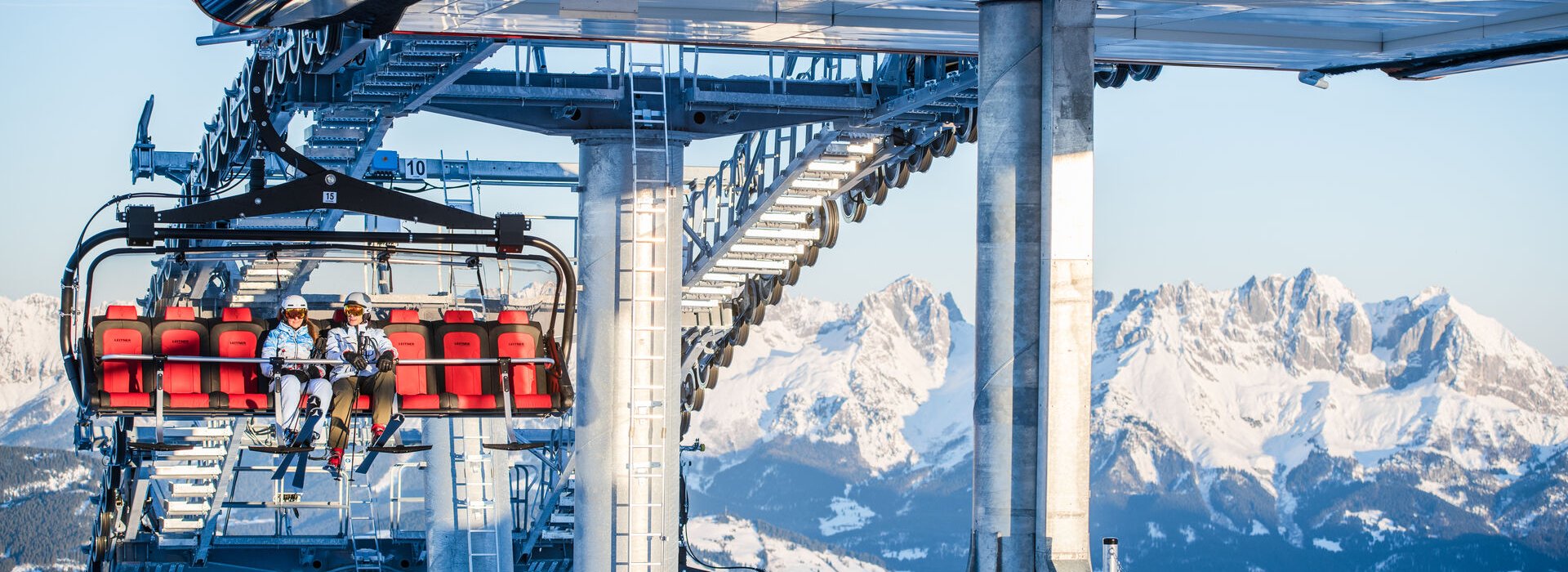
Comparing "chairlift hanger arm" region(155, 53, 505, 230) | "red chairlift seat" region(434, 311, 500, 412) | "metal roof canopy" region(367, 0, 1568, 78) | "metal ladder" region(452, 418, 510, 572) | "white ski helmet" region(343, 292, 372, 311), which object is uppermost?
"metal roof canopy" region(367, 0, 1568, 78)

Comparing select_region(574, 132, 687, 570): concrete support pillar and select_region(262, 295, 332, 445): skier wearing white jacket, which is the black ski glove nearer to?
select_region(262, 295, 332, 445): skier wearing white jacket

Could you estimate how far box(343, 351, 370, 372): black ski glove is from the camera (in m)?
21.5

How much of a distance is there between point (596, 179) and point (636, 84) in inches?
61.1

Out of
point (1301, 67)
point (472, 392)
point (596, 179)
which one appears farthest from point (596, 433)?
point (1301, 67)

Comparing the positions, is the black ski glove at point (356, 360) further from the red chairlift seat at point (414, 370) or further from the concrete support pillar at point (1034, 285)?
the concrete support pillar at point (1034, 285)

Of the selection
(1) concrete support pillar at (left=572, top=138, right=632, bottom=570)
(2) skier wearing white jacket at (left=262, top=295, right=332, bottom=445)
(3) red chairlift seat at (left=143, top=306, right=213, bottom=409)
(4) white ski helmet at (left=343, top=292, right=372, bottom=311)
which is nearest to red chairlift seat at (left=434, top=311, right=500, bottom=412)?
(4) white ski helmet at (left=343, top=292, right=372, bottom=311)

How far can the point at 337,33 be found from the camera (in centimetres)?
2188

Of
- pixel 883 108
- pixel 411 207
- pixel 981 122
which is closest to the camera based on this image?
pixel 981 122

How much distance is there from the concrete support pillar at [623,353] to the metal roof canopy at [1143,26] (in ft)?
22.8

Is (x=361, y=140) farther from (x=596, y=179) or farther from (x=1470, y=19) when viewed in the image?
(x=1470, y=19)

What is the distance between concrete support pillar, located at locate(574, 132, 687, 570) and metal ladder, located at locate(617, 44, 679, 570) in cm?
2

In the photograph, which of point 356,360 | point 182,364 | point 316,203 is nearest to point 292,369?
point 356,360

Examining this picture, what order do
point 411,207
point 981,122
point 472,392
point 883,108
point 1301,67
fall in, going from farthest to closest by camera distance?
point 883,108 → point 1301,67 → point 472,392 → point 411,207 → point 981,122

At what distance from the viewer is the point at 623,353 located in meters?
32.2
